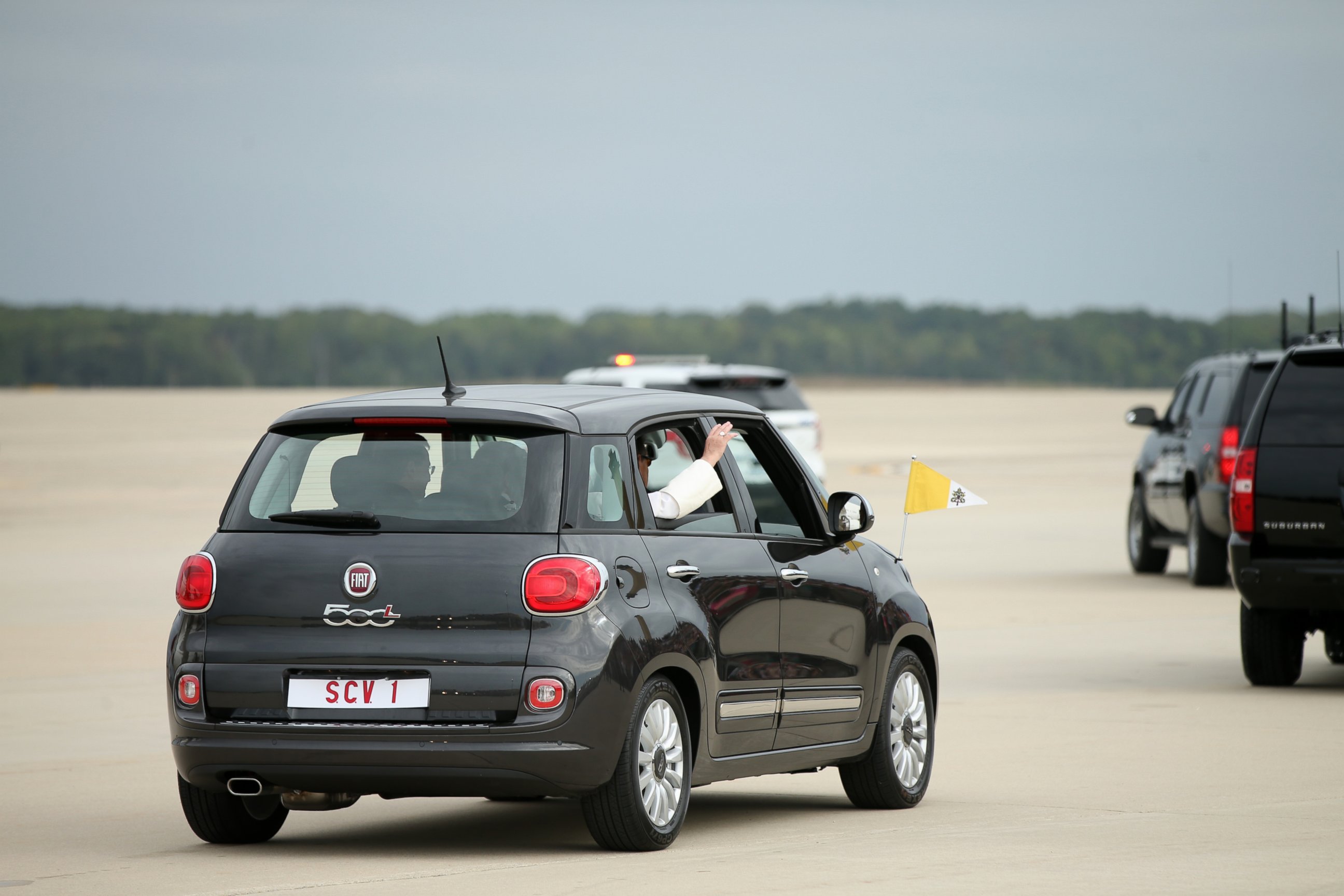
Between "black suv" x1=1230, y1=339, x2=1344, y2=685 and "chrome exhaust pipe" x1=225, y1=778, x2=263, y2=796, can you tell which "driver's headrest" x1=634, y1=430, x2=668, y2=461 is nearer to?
"chrome exhaust pipe" x1=225, y1=778, x2=263, y2=796

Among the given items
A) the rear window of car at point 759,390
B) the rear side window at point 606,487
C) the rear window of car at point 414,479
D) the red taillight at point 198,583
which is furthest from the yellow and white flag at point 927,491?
the rear window of car at point 759,390

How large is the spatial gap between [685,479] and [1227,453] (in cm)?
1182

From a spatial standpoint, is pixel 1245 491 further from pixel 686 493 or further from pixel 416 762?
pixel 416 762

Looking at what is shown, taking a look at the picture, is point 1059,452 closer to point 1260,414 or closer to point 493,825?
point 1260,414

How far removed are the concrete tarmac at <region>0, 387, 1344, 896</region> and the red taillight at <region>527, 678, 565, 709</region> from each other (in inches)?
21.8

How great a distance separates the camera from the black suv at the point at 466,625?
25.3 ft

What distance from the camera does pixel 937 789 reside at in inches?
400

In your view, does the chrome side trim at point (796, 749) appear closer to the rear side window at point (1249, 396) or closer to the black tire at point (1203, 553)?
the rear side window at point (1249, 396)

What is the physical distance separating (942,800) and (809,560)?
1.34 metres

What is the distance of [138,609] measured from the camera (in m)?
19.1

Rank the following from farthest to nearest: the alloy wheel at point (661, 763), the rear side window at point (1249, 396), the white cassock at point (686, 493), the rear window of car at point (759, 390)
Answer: the rear window of car at point (759, 390)
the rear side window at point (1249, 396)
the white cassock at point (686, 493)
the alloy wheel at point (661, 763)

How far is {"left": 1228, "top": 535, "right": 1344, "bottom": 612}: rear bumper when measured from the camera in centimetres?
1276

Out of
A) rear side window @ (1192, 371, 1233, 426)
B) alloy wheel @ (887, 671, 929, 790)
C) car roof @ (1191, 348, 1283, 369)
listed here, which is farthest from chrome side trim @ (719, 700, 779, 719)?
rear side window @ (1192, 371, 1233, 426)

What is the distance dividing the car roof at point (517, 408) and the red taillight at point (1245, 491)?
5.13m
